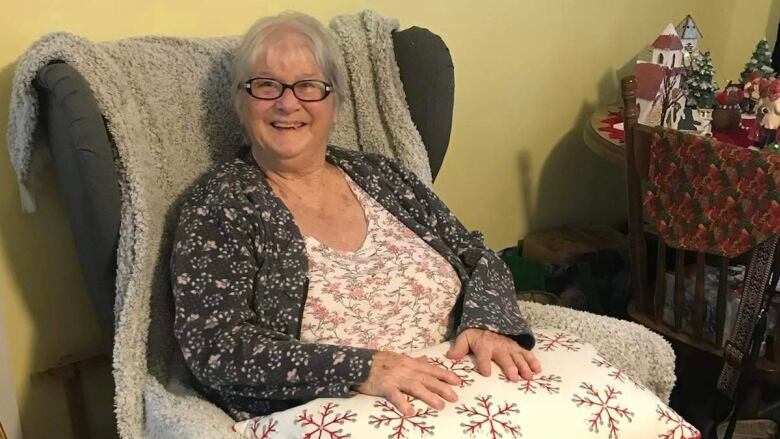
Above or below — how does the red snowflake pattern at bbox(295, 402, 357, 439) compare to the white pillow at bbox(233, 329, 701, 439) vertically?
above

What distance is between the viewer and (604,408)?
3.98ft

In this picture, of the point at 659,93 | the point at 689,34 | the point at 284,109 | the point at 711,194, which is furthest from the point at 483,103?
the point at 284,109

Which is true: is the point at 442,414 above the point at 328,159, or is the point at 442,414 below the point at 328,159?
below

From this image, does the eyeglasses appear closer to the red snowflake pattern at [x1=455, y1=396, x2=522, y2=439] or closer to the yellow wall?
the yellow wall

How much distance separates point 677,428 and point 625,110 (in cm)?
76

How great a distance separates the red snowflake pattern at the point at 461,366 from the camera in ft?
4.08

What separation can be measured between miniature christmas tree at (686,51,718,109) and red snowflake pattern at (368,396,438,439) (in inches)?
53.1

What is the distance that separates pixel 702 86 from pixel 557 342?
3.43 feet

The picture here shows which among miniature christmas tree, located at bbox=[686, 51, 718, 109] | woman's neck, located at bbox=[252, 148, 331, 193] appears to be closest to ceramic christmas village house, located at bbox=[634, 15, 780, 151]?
miniature christmas tree, located at bbox=[686, 51, 718, 109]

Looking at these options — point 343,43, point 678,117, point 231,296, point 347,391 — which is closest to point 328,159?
point 343,43

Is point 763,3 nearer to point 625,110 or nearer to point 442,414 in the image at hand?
point 625,110

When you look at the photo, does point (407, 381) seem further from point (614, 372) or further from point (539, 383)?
point (614, 372)

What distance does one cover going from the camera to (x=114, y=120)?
1.33m

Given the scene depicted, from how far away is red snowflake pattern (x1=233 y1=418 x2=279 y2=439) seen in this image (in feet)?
3.78
